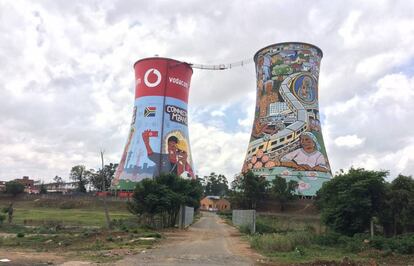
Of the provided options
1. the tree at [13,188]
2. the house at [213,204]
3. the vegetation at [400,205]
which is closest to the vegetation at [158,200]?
the vegetation at [400,205]

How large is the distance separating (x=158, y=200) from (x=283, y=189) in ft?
102

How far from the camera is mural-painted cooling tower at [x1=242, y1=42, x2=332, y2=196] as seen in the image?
50.3 m

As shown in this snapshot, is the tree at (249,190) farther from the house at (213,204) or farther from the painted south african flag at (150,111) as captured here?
the house at (213,204)

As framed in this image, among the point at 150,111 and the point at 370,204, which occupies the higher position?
the point at 150,111

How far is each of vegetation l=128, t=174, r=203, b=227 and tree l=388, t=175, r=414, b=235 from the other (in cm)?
1375

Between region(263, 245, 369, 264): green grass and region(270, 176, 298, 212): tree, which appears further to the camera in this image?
region(270, 176, 298, 212): tree

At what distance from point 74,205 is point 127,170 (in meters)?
18.4

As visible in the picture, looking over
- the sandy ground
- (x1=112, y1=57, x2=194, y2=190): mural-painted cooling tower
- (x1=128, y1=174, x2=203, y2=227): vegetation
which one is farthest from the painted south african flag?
the sandy ground

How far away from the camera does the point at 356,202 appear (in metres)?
18.8

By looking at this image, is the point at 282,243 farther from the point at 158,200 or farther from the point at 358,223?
the point at 158,200

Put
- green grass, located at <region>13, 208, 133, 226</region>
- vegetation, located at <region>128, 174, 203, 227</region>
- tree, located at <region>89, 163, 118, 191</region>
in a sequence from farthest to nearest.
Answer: tree, located at <region>89, 163, 118, 191</region>
green grass, located at <region>13, 208, 133, 226</region>
vegetation, located at <region>128, 174, 203, 227</region>

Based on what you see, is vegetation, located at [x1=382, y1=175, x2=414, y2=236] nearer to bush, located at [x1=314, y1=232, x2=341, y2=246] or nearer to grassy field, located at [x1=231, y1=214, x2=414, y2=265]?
grassy field, located at [x1=231, y1=214, x2=414, y2=265]

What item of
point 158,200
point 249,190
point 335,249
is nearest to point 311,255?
point 335,249

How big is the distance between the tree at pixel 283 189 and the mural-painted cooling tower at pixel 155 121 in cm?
1250
